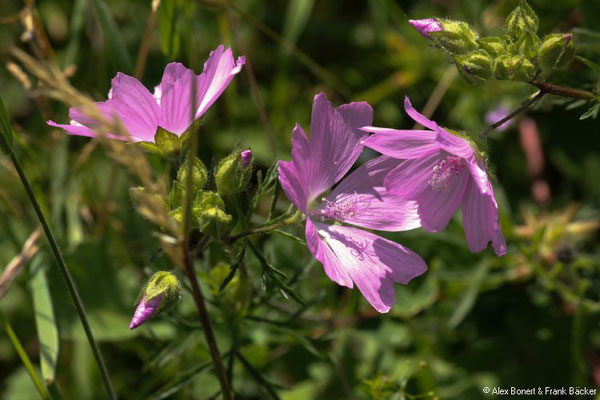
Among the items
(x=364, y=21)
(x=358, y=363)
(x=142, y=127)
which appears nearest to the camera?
(x=142, y=127)

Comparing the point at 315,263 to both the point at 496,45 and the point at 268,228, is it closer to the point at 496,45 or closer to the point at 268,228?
the point at 268,228

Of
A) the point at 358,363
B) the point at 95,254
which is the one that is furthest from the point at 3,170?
the point at 358,363

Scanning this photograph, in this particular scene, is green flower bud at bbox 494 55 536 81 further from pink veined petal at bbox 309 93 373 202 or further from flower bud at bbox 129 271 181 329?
flower bud at bbox 129 271 181 329

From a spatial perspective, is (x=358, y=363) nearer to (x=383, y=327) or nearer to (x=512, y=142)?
(x=383, y=327)

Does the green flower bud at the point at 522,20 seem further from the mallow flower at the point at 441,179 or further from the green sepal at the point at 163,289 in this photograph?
the green sepal at the point at 163,289

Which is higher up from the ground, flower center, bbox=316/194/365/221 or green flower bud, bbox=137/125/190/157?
green flower bud, bbox=137/125/190/157

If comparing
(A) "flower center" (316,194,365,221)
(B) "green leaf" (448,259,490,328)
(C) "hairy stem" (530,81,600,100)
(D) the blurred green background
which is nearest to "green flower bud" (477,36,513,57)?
(C) "hairy stem" (530,81,600,100)

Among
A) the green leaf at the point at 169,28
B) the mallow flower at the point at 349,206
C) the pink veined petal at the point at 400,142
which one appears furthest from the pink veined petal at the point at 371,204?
the green leaf at the point at 169,28
